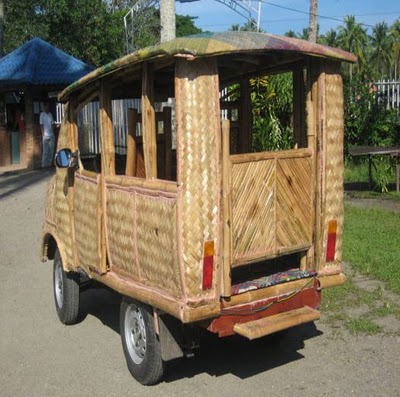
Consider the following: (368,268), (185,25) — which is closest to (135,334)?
(368,268)

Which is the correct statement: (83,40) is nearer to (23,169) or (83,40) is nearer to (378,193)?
(23,169)

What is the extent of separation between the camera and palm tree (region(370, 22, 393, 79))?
61.8m

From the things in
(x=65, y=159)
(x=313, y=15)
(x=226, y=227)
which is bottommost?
(x=226, y=227)

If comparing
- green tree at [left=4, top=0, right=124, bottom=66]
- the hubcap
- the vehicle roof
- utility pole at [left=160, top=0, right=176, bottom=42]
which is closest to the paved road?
the hubcap

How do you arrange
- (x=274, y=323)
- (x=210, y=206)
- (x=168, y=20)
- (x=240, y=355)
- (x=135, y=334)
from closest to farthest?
(x=210, y=206) < (x=274, y=323) < (x=135, y=334) < (x=240, y=355) < (x=168, y=20)

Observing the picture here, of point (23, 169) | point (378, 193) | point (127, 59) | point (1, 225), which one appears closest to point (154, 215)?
point (127, 59)

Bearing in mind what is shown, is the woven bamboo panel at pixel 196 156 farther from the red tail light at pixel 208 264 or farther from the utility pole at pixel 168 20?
the utility pole at pixel 168 20

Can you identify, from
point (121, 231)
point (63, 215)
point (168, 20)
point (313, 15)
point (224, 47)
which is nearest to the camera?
point (224, 47)

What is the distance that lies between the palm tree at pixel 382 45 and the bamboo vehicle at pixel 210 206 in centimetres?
5872

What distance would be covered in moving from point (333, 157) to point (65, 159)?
7.63 ft

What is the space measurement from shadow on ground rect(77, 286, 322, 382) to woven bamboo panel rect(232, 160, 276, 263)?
0.77 m

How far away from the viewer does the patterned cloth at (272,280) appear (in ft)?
14.7

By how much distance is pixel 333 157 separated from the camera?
189 inches

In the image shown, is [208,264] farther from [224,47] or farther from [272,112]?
[272,112]
